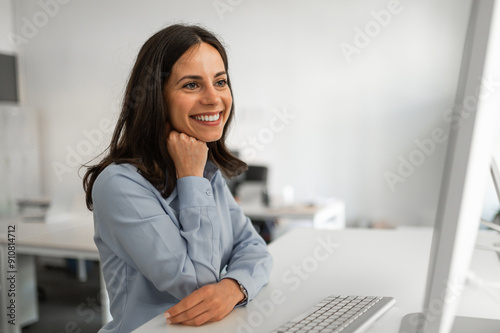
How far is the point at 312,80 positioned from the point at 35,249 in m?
3.97

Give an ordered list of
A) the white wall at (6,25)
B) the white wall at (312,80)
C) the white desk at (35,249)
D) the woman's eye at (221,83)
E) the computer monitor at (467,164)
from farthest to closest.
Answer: the white wall at (6,25), the white wall at (312,80), the white desk at (35,249), the woman's eye at (221,83), the computer monitor at (467,164)

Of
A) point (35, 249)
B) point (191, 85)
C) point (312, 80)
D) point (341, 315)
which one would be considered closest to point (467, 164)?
point (341, 315)

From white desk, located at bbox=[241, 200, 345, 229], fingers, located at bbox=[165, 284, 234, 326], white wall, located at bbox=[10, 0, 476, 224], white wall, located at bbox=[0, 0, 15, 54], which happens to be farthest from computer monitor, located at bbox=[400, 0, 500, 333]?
white wall, located at bbox=[0, 0, 15, 54]

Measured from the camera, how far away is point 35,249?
2.92m

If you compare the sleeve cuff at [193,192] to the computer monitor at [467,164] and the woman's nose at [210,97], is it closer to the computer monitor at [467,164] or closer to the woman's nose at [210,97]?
the woman's nose at [210,97]

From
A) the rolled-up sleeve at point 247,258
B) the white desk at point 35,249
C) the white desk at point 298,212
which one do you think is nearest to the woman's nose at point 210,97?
the rolled-up sleeve at point 247,258

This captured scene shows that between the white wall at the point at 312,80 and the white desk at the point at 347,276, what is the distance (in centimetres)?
352

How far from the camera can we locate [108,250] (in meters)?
1.22

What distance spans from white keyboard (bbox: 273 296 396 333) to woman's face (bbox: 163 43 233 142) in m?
0.54

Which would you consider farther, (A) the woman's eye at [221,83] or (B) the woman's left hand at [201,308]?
(A) the woman's eye at [221,83]

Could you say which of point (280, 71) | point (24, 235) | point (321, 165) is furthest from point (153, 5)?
point (24, 235)

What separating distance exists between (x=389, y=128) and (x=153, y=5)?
3.51 metres

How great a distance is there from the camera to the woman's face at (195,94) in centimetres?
123

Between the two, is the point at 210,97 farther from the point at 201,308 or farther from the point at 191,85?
the point at 201,308
